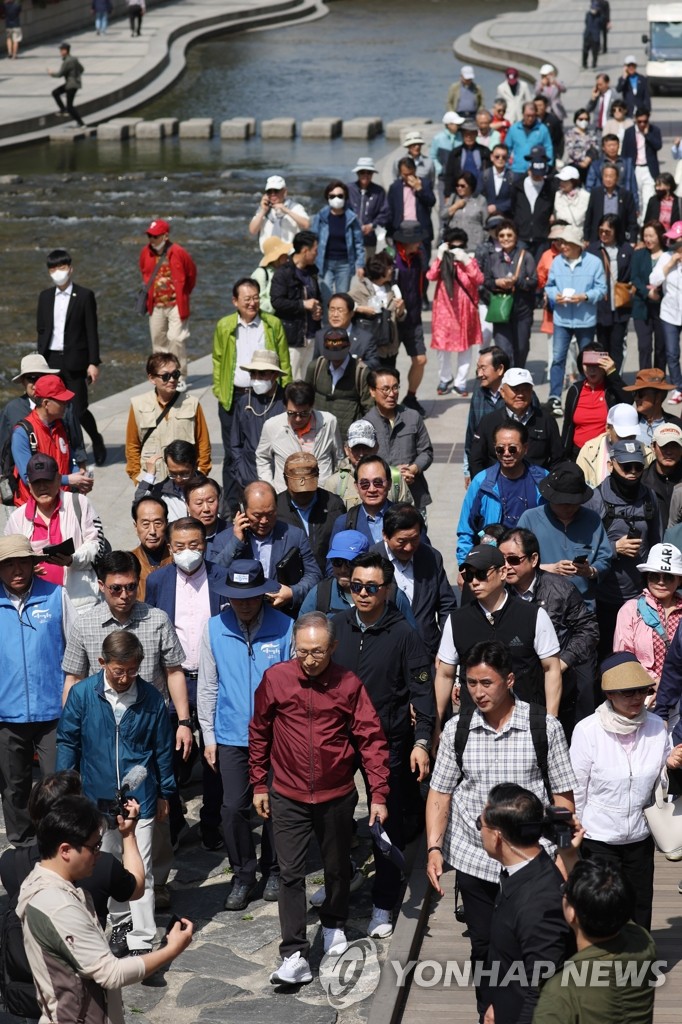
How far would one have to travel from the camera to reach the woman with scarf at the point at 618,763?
682cm

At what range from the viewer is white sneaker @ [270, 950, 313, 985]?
23.7 feet

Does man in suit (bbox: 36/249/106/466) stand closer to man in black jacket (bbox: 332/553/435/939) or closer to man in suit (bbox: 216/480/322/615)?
man in suit (bbox: 216/480/322/615)

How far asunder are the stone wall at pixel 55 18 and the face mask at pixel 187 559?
41.6 meters

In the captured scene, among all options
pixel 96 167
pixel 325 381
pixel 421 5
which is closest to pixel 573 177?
pixel 325 381

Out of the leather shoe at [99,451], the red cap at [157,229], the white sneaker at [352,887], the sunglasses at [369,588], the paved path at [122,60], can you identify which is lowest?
the paved path at [122,60]

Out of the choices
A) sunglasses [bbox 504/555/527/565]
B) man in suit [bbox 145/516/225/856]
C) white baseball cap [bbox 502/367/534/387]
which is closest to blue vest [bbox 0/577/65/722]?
man in suit [bbox 145/516/225/856]

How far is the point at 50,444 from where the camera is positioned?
10.4m

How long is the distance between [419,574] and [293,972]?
2234 mm

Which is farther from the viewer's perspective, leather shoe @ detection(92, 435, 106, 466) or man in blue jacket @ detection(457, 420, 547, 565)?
leather shoe @ detection(92, 435, 106, 466)

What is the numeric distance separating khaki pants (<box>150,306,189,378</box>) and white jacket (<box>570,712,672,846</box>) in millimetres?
9520

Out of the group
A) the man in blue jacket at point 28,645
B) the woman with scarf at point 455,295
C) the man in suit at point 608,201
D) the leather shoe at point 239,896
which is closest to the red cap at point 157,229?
the woman with scarf at point 455,295

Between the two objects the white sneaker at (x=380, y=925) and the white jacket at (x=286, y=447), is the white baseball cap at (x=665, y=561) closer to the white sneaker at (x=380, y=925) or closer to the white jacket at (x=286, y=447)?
the white sneaker at (x=380, y=925)

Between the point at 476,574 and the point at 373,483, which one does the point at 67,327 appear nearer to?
the point at 373,483

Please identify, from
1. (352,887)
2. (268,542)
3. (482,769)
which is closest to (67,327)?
(268,542)
